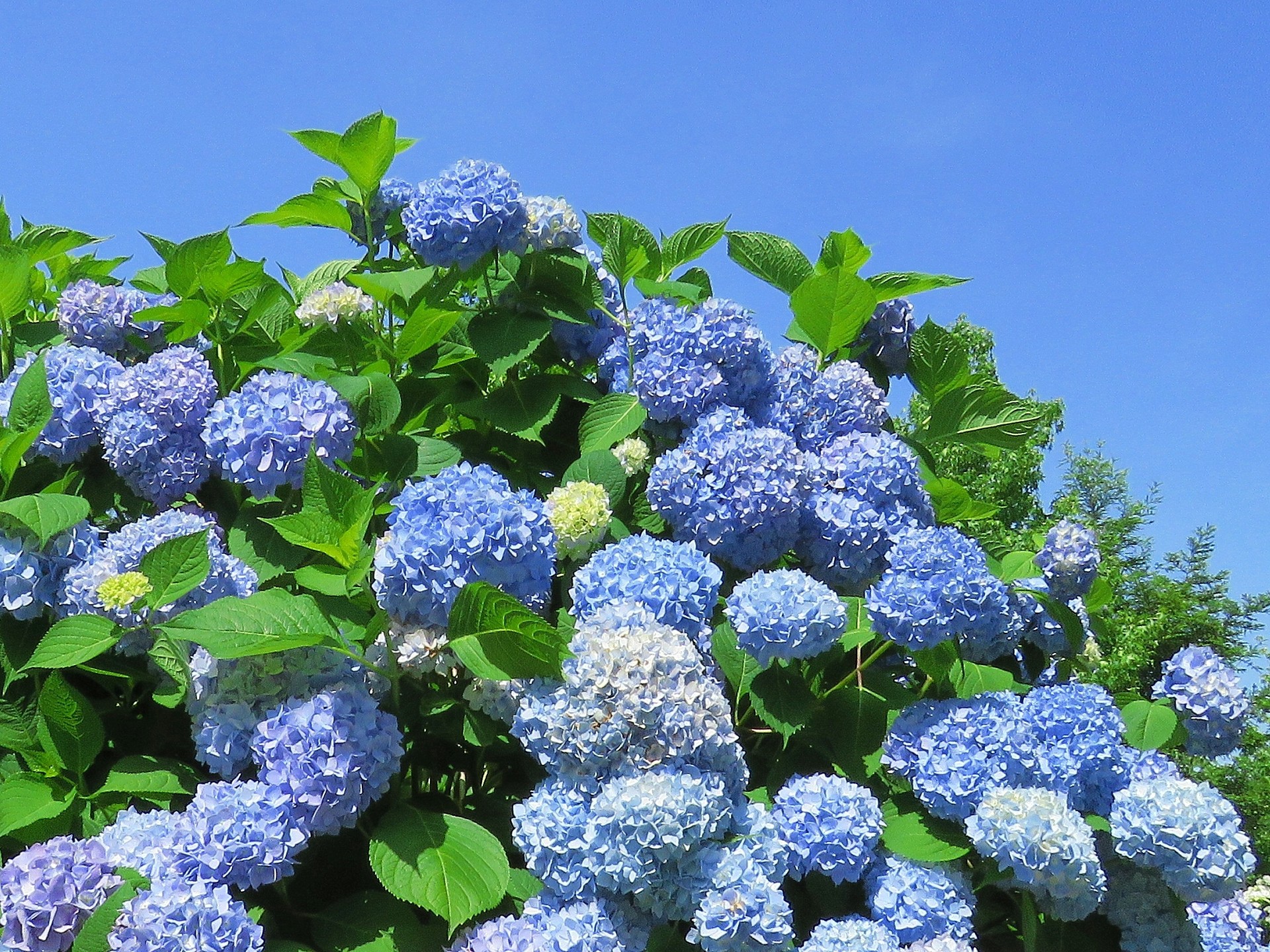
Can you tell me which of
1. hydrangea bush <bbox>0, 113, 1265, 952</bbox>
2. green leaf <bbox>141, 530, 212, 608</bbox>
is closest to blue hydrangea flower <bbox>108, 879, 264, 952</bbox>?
hydrangea bush <bbox>0, 113, 1265, 952</bbox>

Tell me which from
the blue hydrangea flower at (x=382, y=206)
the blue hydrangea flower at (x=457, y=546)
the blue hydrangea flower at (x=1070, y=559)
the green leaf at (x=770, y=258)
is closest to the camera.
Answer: the blue hydrangea flower at (x=457, y=546)

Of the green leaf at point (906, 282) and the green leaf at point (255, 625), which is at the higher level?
the green leaf at point (906, 282)

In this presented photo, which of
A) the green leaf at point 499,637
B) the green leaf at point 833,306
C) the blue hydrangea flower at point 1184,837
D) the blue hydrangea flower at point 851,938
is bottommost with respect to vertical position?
the blue hydrangea flower at point 851,938

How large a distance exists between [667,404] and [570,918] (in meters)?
1.22

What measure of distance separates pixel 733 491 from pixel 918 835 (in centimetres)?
81

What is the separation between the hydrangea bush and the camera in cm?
190

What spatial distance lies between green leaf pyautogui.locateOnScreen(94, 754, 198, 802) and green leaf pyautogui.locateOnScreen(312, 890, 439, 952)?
1.28 feet

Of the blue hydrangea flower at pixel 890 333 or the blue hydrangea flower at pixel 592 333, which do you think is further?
the blue hydrangea flower at pixel 890 333

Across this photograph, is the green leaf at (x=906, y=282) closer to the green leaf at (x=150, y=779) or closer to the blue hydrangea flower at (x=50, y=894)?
the green leaf at (x=150, y=779)

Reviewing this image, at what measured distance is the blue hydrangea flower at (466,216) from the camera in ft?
8.69

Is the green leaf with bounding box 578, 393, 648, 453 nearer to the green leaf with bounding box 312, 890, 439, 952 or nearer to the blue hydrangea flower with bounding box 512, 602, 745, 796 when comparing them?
the blue hydrangea flower with bounding box 512, 602, 745, 796

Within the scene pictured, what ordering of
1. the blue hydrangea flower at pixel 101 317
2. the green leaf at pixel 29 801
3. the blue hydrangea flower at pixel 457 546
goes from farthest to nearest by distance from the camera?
the blue hydrangea flower at pixel 101 317
the green leaf at pixel 29 801
the blue hydrangea flower at pixel 457 546

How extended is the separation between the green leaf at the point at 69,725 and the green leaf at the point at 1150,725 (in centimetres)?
225

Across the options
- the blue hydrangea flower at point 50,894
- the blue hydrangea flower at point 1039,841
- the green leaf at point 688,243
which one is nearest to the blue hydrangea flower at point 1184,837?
the blue hydrangea flower at point 1039,841
